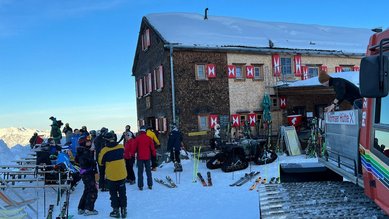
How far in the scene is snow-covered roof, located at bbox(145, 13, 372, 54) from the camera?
20741mm

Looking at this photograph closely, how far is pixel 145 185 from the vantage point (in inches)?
455

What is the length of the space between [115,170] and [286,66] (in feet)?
52.6

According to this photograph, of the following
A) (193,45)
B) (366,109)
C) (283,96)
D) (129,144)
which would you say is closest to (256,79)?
(283,96)

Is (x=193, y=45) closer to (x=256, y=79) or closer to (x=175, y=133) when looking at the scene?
(x=256, y=79)

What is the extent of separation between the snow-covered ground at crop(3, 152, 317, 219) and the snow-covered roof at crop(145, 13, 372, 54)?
33.0 ft

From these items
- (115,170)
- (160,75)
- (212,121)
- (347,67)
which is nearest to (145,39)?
(160,75)

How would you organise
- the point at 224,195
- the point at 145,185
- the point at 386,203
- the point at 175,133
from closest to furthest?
the point at 386,203
the point at 224,195
the point at 145,185
the point at 175,133

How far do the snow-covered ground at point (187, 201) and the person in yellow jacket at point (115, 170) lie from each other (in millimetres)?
373

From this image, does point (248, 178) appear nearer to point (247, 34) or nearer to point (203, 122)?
point (203, 122)

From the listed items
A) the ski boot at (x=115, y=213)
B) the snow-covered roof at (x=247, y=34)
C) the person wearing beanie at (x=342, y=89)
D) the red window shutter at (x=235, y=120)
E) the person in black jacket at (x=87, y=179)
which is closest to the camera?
the person wearing beanie at (x=342, y=89)

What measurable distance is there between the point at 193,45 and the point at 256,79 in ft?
13.2

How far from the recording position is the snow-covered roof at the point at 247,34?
20741mm

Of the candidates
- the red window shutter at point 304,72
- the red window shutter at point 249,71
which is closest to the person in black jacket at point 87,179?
the red window shutter at point 249,71

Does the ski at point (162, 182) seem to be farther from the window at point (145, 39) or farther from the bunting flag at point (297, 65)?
the window at point (145, 39)
